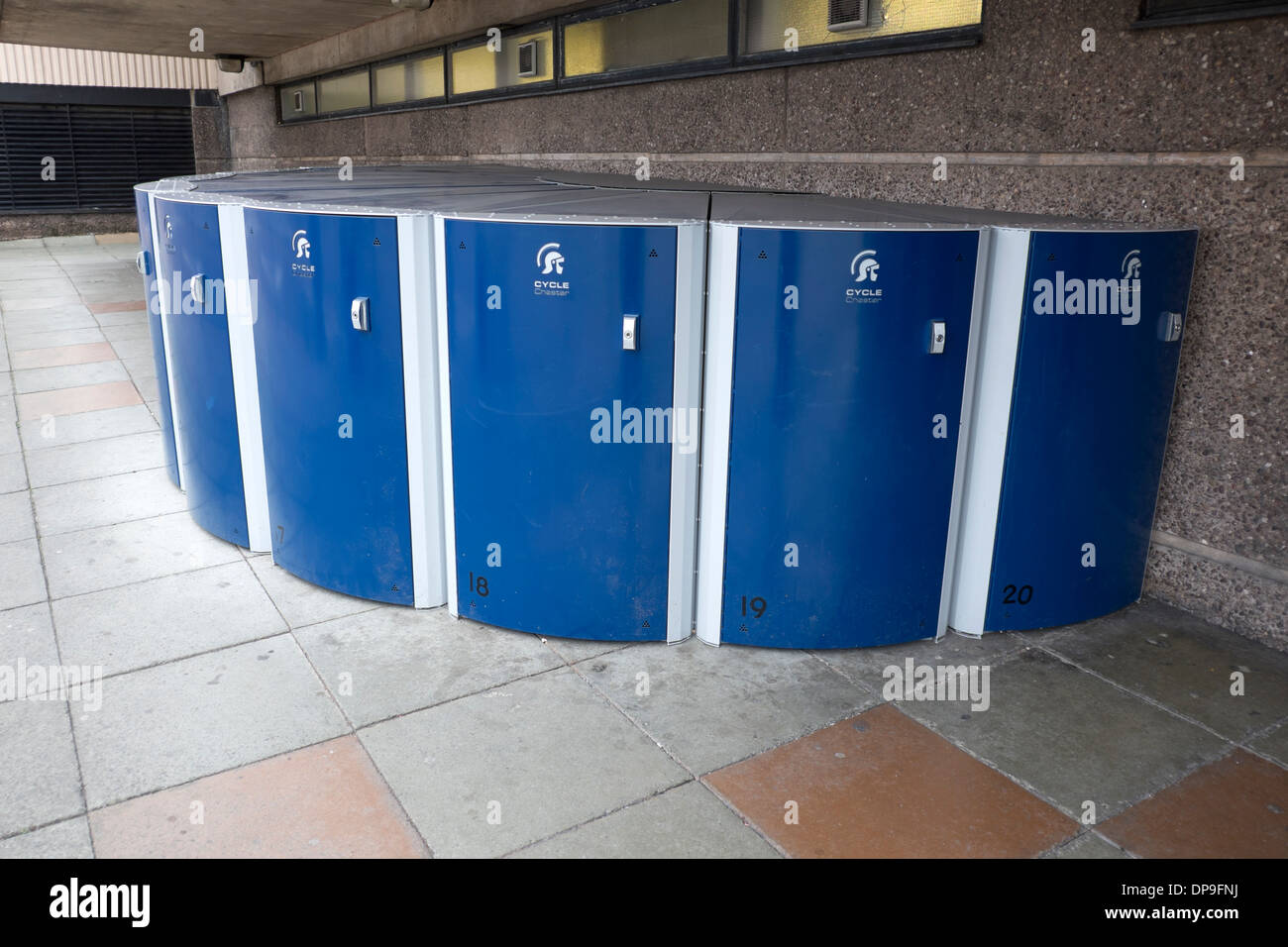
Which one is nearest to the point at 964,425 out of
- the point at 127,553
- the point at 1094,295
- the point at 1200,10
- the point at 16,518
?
the point at 1094,295

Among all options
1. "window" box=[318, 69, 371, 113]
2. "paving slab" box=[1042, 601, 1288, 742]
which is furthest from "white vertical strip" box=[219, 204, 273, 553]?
"window" box=[318, 69, 371, 113]

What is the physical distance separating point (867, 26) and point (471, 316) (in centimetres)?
299

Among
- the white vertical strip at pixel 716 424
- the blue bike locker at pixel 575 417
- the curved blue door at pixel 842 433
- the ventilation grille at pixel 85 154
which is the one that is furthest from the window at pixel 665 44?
the ventilation grille at pixel 85 154

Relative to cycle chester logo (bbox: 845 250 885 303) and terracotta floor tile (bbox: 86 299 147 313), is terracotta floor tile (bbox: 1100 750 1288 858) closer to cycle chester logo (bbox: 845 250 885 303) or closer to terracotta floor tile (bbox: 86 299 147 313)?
cycle chester logo (bbox: 845 250 885 303)

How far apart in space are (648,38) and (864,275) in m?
4.31

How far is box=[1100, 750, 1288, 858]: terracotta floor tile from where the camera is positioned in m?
2.87

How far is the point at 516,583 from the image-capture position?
13.2 feet

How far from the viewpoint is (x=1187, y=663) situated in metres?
3.95

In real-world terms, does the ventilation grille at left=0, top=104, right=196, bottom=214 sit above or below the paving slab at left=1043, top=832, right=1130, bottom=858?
above

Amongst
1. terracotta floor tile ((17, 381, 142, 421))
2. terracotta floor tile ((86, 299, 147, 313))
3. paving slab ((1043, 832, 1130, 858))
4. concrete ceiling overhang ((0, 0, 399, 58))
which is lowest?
paving slab ((1043, 832, 1130, 858))

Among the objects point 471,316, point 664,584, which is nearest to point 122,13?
point 471,316

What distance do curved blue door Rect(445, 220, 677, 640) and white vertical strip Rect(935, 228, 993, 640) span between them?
1155 mm

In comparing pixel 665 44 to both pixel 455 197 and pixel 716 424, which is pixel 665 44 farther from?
pixel 716 424

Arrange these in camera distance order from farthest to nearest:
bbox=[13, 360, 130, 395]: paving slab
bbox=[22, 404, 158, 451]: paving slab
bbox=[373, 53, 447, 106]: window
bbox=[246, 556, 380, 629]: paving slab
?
bbox=[373, 53, 447, 106]: window, bbox=[13, 360, 130, 395]: paving slab, bbox=[22, 404, 158, 451]: paving slab, bbox=[246, 556, 380, 629]: paving slab
